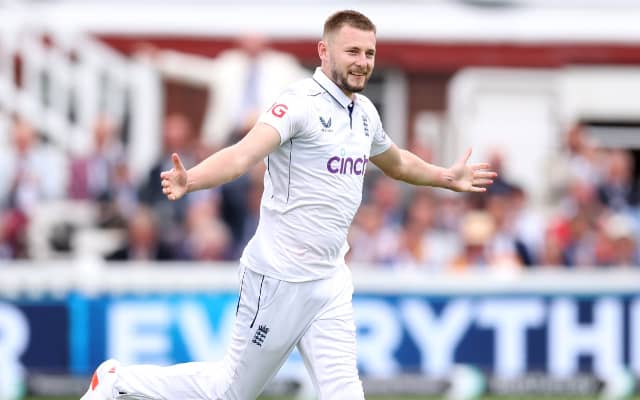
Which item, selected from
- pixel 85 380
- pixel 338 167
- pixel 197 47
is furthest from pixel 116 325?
pixel 197 47

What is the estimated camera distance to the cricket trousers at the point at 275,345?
298 inches

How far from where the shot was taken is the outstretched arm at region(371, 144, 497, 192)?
8.11 metres

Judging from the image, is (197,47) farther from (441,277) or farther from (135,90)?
(441,277)

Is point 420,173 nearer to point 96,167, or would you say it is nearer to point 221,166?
point 221,166

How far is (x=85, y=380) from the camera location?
12469mm

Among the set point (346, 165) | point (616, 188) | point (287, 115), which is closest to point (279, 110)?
point (287, 115)

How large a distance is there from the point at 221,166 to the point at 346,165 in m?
0.89

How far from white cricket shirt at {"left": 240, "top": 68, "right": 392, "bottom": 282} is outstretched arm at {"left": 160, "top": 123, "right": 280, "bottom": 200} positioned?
0.89ft

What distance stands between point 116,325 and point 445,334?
2.77 meters

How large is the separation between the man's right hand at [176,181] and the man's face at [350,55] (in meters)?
1.14

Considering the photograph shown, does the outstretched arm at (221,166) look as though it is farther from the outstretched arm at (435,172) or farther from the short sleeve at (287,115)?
the outstretched arm at (435,172)

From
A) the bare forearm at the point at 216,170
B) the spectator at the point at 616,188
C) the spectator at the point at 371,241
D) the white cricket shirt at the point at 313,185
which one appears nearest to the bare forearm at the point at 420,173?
the white cricket shirt at the point at 313,185

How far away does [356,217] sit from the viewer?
46.4ft

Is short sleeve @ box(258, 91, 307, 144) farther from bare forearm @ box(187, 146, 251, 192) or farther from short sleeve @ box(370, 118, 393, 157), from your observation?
short sleeve @ box(370, 118, 393, 157)
